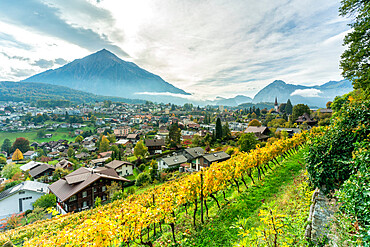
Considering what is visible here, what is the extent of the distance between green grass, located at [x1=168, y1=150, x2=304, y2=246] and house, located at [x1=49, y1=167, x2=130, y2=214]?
20705 mm

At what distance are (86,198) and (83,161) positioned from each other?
3535 centimetres

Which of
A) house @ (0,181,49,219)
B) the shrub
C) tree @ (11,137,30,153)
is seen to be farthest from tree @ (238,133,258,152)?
tree @ (11,137,30,153)

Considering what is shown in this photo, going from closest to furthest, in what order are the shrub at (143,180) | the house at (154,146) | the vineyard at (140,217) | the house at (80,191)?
the vineyard at (140,217), the house at (80,191), the shrub at (143,180), the house at (154,146)

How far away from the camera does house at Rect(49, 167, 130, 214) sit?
22531 millimetres

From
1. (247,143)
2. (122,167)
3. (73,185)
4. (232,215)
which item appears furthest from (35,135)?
(232,215)

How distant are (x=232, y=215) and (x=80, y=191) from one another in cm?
2420

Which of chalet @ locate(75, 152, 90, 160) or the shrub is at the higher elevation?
the shrub

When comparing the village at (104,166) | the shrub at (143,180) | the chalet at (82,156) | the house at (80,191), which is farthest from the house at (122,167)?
the chalet at (82,156)

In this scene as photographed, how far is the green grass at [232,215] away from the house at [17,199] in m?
37.1

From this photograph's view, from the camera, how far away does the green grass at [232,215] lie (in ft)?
21.9

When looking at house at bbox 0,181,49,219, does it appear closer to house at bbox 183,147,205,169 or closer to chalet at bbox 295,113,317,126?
house at bbox 183,147,205,169

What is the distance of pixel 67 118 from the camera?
124625mm

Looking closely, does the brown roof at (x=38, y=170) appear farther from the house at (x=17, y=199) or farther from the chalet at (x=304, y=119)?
the chalet at (x=304, y=119)

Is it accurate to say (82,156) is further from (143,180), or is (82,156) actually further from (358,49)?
(358,49)
